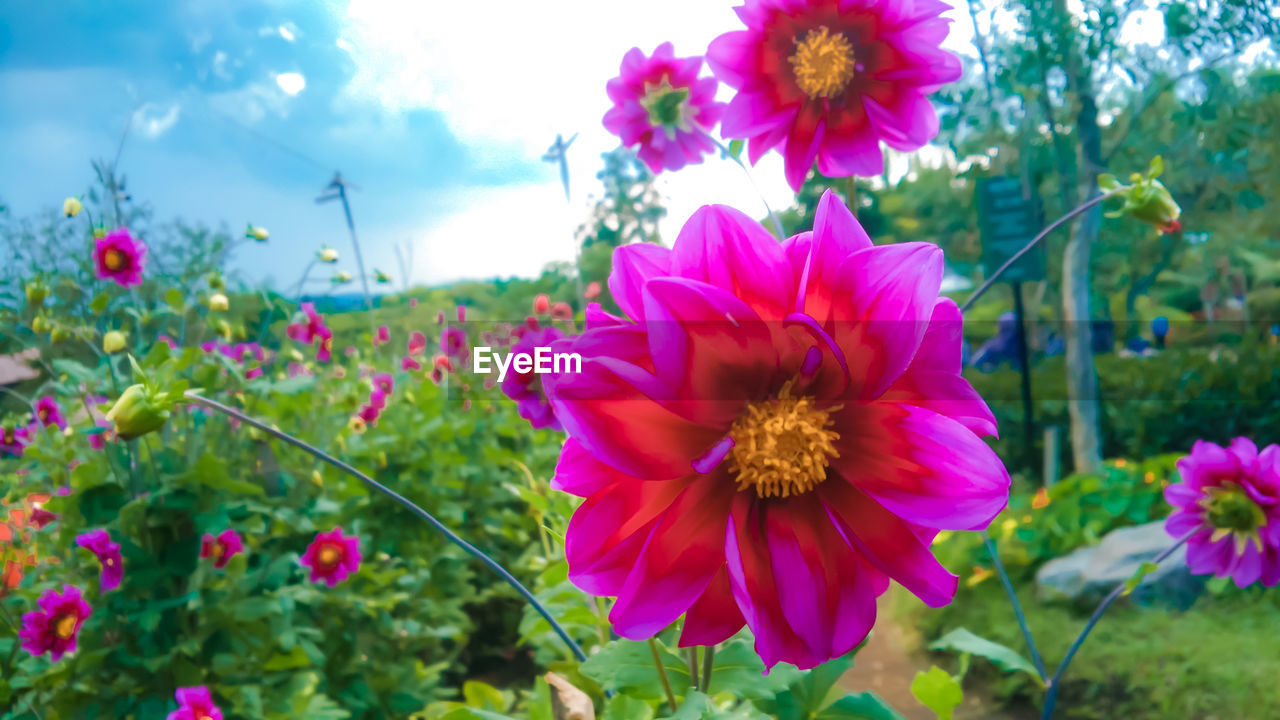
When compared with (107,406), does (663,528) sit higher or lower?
lower

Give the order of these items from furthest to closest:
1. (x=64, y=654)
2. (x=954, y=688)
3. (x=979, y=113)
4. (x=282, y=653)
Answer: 1. (x=979, y=113)
2. (x=282, y=653)
3. (x=64, y=654)
4. (x=954, y=688)

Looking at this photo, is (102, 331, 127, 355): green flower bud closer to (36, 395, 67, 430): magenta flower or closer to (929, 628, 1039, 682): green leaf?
(36, 395, 67, 430): magenta flower

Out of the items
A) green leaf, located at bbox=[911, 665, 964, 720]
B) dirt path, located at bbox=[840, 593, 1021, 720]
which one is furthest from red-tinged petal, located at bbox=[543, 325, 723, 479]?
dirt path, located at bbox=[840, 593, 1021, 720]

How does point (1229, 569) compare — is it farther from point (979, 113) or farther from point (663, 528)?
point (979, 113)

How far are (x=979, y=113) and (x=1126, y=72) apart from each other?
1.98 feet

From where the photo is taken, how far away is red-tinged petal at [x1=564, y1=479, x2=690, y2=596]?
13.4 inches

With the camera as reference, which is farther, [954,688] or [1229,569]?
[1229,569]

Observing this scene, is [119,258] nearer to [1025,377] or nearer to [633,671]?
[633,671]

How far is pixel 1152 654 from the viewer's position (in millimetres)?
1971

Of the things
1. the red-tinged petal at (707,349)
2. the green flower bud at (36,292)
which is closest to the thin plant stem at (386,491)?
the red-tinged petal at (707,349)

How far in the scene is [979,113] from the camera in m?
3.64

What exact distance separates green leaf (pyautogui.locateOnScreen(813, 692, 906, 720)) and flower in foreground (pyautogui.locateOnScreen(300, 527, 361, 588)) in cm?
104

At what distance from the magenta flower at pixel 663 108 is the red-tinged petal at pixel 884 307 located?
487mm

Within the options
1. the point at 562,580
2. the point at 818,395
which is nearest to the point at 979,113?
the point at 562,580
